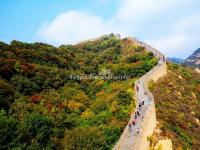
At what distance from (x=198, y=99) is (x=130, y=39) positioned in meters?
37.3

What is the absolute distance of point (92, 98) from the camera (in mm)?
48625

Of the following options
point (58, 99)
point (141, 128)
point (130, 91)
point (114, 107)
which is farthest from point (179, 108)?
point (141, 128)

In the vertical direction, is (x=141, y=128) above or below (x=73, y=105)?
below

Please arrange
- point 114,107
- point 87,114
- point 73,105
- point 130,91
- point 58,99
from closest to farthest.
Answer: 1. point 114,107
2. point 87,114
3. point 58,99
4. point 73,105
5. point 130,91

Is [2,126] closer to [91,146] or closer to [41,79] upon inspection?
[91,146]

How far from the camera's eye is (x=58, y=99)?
4234cm

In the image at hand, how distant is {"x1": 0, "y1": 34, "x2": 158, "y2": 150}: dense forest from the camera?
32.3m

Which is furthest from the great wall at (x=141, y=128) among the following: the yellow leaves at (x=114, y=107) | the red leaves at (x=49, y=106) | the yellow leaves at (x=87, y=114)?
the red leaves at (x=49, y=106)

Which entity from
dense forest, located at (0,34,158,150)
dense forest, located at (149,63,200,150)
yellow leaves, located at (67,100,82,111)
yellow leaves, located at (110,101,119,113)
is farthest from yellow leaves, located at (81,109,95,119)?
dense forest, located at (149,63,200,150)

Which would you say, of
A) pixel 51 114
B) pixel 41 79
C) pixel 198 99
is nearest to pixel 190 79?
pixel 198 99

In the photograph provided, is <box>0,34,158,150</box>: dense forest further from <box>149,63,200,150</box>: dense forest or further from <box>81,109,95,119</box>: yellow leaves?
<box>149,63,200,150</box>: dense forest

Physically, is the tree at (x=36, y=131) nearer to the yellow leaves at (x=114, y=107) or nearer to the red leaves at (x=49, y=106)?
the red leaves at (x=49, y=106)

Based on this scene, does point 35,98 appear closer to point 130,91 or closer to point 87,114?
point 87,114

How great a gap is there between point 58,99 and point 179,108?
1388 cm
